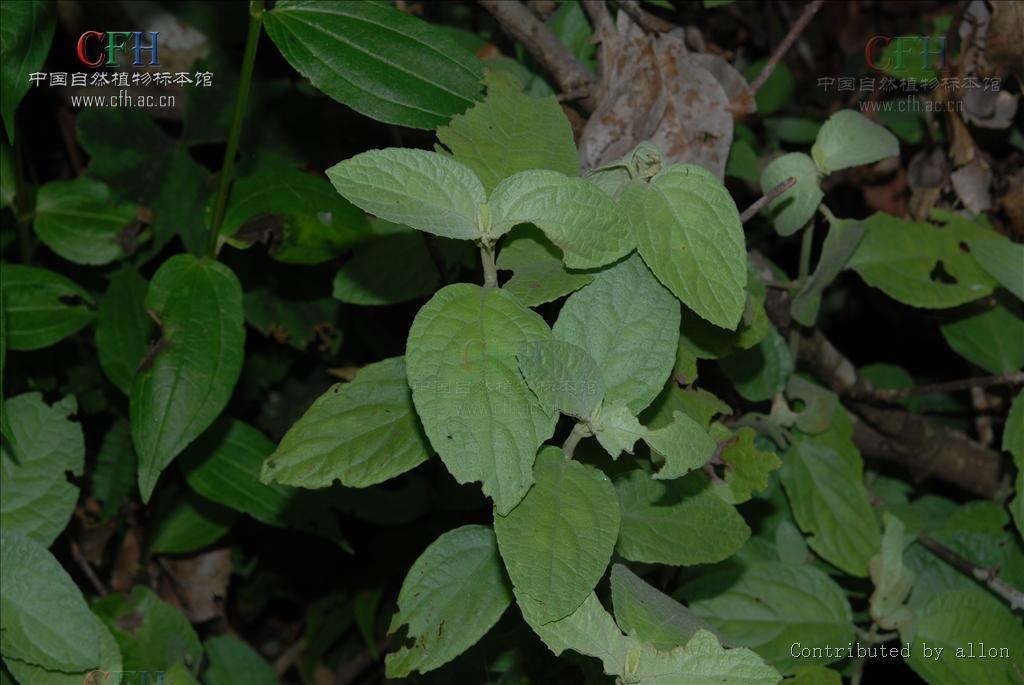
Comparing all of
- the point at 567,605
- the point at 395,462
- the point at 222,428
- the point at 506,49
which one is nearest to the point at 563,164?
the point at 395,462

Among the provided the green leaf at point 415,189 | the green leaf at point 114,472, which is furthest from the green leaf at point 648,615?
the green leaf at point 114,472

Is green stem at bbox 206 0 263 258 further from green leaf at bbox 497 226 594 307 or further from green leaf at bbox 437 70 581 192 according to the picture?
green leaf at bbox 497 226 594 307

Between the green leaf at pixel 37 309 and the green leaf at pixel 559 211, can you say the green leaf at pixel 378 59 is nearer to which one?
the green leaf at pixel 559 211

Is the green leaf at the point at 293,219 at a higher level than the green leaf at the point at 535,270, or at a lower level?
lower

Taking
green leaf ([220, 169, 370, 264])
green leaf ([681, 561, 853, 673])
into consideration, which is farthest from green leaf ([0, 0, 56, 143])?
green leaf ([681, 561, 853, 673])

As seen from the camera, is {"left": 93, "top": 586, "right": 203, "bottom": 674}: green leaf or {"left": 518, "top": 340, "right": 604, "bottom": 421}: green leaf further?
{"left": 93, "top": 586, "right": 203, "bottom": 674}: green leaf

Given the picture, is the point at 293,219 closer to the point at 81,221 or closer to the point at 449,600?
the point at 81,221

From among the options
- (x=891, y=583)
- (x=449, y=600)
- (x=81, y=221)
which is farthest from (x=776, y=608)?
(x=81, y=221)
